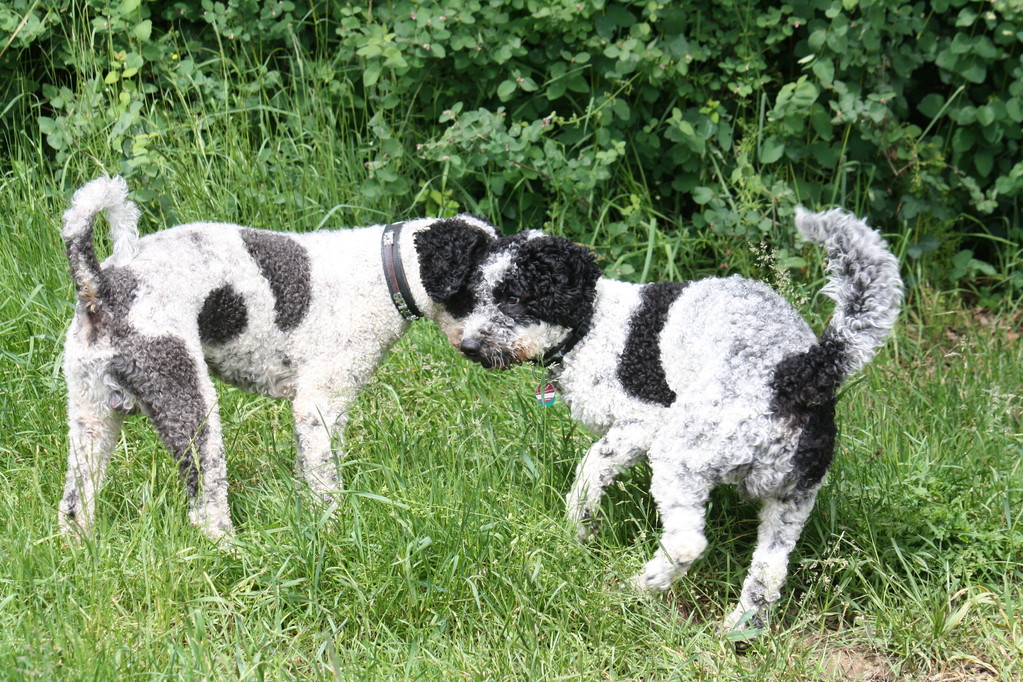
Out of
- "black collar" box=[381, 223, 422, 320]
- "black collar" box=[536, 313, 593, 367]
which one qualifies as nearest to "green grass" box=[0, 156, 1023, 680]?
"black collar" box=[536, 313, 593, 367]

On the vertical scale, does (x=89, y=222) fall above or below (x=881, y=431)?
above

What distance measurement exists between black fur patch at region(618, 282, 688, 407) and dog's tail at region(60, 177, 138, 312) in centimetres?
180

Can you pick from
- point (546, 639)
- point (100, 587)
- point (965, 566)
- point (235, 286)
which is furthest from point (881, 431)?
point (100, 587)

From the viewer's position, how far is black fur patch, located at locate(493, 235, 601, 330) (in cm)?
374

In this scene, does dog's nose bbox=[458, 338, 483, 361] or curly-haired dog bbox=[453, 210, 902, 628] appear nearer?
curly-haired dog bbox=[453, 210, 902, 628]

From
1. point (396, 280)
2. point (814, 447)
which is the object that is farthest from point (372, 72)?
point (814, 447)

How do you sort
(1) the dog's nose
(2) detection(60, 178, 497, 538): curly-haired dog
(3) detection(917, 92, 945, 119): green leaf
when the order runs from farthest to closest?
(3) detection(917, 92, 945, 119): green leaf, (1) the dog's nose, (2) detection(60, 178, 497, 538): curly-haired dog

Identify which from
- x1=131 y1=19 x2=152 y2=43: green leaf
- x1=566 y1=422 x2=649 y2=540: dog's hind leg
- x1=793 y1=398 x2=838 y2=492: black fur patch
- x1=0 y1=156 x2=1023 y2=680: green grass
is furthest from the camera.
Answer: x1=131 y1=19 x2=152 y2=43: green leaf

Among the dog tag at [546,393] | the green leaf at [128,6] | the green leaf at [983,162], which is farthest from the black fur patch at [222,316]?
the green leaf at [983,162]

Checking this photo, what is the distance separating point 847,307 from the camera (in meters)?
3.26

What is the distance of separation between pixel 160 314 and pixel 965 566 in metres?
2.98

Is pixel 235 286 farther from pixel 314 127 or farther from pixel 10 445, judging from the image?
pixel 314 127

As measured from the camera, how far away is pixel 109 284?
354 centimetres

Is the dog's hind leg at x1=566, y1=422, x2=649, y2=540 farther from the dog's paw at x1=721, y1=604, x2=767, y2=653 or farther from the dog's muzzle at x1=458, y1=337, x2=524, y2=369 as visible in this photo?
the dog's paw at x1=721, y1=604, x2=767, y2=653
